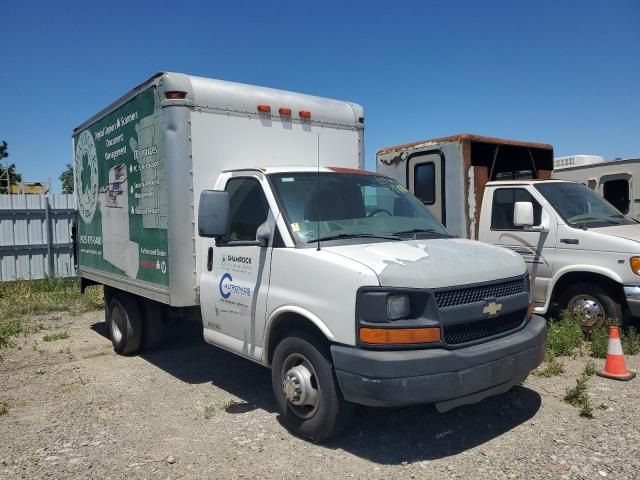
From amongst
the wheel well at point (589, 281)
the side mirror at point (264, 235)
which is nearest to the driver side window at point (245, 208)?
the side mirror at point (264, 235)

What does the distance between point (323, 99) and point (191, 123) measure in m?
1.74

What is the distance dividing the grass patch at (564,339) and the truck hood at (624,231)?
1151mm

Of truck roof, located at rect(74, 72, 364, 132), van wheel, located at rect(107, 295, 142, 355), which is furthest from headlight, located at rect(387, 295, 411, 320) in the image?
van wheel, located at rect(107, 295, 142, 355)

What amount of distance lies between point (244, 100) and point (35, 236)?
9.97m

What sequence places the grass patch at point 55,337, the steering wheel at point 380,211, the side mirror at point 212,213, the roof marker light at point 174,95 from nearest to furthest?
the side mirror at point 212,213 → the steering wheel at point 380,211 → the roof marker light at point 174,95 → the grass patch at point 55,337

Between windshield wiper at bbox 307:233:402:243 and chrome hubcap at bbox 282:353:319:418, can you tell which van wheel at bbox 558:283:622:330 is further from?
chrome hubcap at bbox 282:353:319:418

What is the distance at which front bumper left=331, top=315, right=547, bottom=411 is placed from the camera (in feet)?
11.3

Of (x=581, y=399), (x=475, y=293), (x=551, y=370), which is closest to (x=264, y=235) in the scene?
(x=475, y=293)

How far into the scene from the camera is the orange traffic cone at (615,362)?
206 inches

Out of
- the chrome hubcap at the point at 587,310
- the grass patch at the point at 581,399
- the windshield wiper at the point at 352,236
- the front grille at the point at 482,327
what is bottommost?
the grass patch at the point at 581,399

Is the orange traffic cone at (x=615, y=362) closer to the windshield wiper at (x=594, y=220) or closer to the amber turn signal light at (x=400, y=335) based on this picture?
the windshield wiper at (x=594, y=220)

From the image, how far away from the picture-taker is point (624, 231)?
656cm

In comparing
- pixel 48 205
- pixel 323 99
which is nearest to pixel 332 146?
pixel 323 99

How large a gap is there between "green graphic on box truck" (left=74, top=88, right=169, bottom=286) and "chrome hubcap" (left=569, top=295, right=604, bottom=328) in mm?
4822
